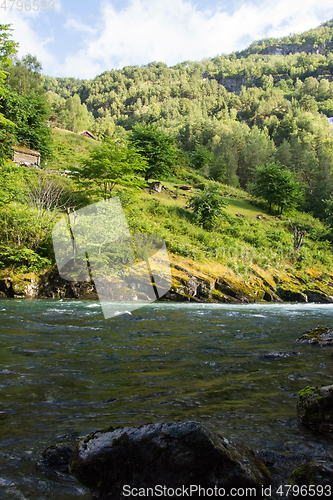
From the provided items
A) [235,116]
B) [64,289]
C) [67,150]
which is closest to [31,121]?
[67,150]

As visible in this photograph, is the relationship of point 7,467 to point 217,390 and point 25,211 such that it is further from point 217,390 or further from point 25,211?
point 25,211

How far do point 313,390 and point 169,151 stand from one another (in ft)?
102

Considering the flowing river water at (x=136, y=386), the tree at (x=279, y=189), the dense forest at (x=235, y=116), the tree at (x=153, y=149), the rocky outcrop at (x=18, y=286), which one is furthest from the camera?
the dense forest at (x=235, y=116)

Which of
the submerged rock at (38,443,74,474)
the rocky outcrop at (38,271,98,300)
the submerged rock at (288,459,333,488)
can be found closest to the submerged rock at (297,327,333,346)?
the submerged rock at (288,459,333,488)

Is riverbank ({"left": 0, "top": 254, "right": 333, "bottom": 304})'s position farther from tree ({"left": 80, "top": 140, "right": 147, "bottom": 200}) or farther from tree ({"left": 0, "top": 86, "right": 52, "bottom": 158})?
tree ({"left": 0, "top": 86, "right": 52, "bottom": 158})

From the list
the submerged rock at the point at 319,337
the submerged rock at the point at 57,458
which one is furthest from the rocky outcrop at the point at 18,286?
the submerged rock at the point at 57,458

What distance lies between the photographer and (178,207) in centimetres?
2788

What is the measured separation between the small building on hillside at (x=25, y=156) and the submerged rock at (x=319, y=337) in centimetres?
2948

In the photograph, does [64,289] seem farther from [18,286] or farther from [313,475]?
[313,475]

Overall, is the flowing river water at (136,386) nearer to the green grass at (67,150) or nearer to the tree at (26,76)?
the green grass at (67,150)

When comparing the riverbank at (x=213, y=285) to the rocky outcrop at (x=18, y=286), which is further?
the riverbank at (x=213, y=285)

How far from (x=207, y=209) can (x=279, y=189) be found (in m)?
15.2

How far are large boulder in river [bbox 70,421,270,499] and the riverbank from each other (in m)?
13.1

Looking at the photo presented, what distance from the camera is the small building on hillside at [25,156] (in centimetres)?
2888
